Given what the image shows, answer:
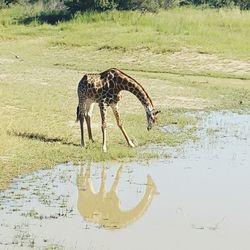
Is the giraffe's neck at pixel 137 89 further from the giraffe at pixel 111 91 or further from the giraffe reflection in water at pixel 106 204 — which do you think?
the giraffe reflection in water at pixel 106 204

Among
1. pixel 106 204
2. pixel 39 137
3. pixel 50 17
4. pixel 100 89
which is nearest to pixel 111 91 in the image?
pixel 100 89

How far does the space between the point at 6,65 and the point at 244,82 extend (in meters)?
7.70

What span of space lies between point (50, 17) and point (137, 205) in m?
25.5

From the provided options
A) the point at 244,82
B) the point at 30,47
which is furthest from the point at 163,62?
the point at 30,47

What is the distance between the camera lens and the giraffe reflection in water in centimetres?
920

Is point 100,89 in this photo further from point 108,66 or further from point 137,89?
point 108,66

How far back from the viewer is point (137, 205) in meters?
9.81

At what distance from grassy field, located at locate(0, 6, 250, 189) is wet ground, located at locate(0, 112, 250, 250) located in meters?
0.66

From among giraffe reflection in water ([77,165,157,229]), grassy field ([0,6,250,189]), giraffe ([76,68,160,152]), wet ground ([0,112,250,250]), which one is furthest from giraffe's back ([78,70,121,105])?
giraffe reflection in water ([77,165,157,229])

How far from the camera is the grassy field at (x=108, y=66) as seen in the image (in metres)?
13.0

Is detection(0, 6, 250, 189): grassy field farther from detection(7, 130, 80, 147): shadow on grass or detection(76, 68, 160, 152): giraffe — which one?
detection(76, 68, 160, 152): giraffe

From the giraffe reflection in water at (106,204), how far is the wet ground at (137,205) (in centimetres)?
1

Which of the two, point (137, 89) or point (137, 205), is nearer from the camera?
point (137, 205)

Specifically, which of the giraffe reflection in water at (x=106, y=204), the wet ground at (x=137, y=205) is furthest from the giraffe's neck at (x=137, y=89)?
the giraffe reflection in water at (x=106, y=204)
